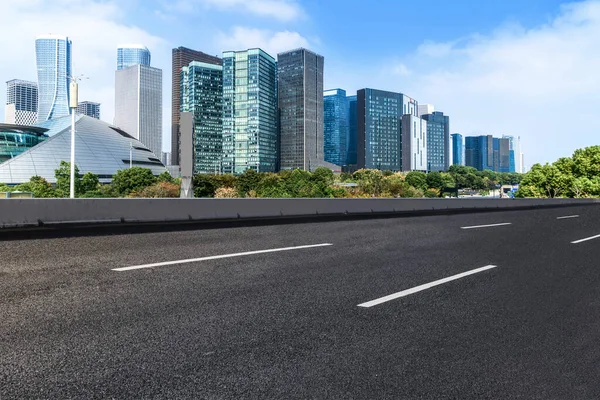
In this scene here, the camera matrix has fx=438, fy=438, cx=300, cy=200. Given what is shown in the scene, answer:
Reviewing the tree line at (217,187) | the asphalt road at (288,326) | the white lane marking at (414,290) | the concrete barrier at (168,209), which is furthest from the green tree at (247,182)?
the white lane marking at (414,290)

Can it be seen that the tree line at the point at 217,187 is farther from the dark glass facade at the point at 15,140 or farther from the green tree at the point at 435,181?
the green tree at the point at 435,181

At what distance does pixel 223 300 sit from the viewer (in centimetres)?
473

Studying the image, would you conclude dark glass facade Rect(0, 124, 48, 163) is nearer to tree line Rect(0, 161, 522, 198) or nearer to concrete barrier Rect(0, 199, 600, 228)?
tree line Rect(0, 161, 522, 198)

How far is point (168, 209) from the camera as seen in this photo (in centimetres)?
1372

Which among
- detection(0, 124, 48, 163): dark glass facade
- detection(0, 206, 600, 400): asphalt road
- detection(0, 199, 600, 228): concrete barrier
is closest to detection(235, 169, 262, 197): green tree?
detection(0, 124, 48, 163): dark glass facade

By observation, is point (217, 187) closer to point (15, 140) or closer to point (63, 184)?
point (63, 184)

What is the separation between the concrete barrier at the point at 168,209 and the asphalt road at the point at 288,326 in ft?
11.2

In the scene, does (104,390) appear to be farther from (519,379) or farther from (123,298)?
(519,379)

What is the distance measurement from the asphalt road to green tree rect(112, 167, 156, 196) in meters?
101

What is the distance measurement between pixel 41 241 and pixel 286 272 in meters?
5.19

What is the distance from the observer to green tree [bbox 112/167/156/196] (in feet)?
338

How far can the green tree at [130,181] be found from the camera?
103000 mm

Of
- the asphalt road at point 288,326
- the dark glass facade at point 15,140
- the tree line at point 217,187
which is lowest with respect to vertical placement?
the asphalt road at point 288,326

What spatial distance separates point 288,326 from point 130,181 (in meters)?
107
